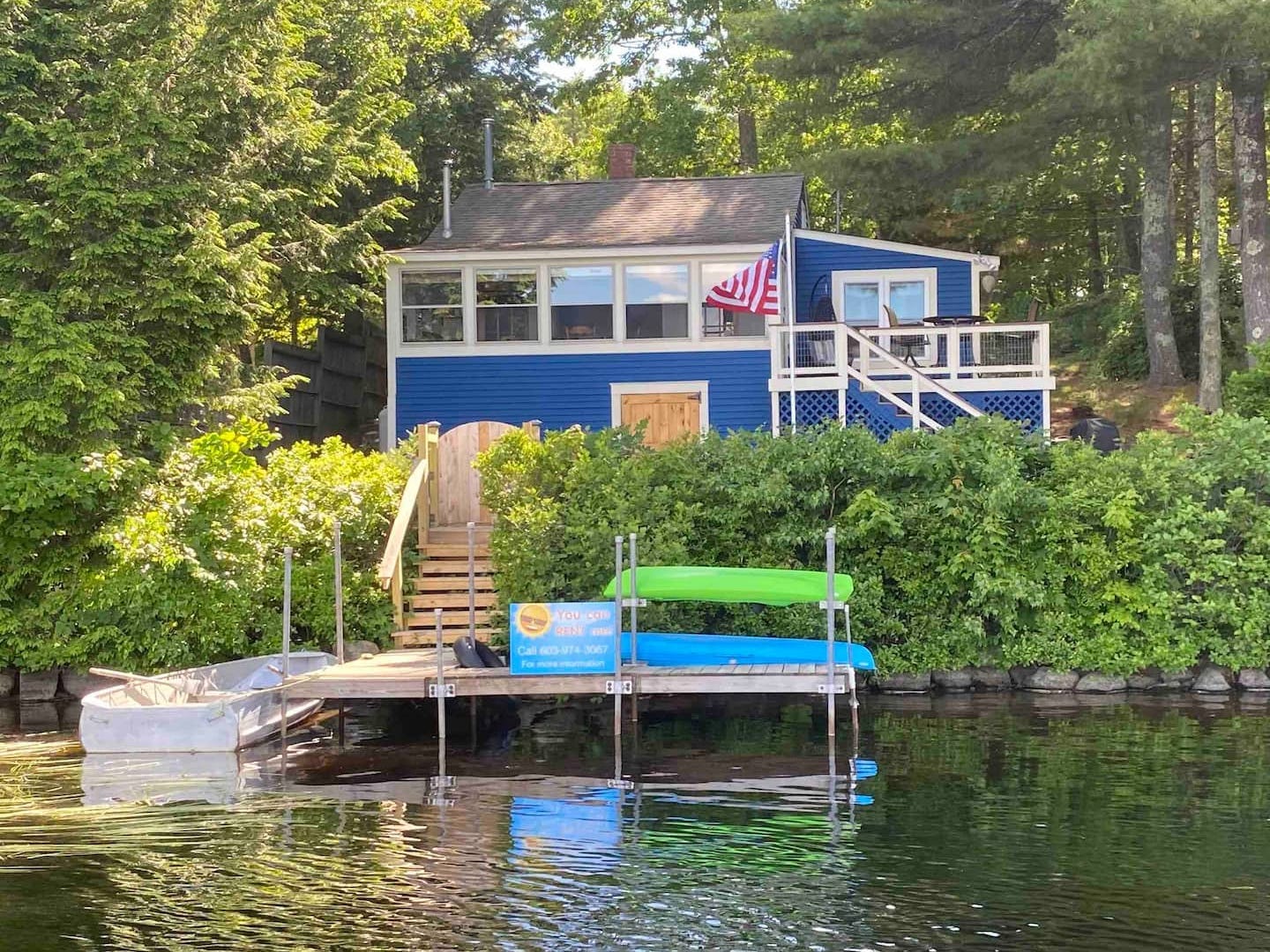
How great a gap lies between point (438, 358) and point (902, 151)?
10.6 m

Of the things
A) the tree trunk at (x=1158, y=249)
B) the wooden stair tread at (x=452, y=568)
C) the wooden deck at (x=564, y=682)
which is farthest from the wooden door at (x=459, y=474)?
the tree trunk at (x=1158, y=249)

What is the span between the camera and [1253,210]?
2759 centimetres

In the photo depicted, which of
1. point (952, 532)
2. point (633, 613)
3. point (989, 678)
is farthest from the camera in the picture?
point (989, 678)

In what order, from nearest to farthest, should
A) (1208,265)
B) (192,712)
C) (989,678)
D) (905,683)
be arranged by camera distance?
(192,712), (905,683), (989,678), (1208,265)

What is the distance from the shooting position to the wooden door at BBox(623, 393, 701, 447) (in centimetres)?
2680

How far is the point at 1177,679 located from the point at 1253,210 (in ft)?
38.1

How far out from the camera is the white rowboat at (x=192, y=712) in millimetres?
15578

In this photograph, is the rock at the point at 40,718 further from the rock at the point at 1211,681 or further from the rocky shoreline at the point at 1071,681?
the rock at the point at 1211,681

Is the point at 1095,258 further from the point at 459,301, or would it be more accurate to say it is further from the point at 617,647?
the point at 617,647

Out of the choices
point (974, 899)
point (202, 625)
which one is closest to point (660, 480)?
point (202, 625)

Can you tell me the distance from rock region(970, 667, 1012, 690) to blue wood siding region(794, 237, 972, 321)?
31.4 ft

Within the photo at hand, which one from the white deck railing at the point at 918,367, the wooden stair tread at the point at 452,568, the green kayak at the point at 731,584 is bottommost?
the green kayak at the point at 731,584

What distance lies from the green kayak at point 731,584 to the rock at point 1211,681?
608 cm

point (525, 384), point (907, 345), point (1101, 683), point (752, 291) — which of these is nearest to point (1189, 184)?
point (907, 345)
